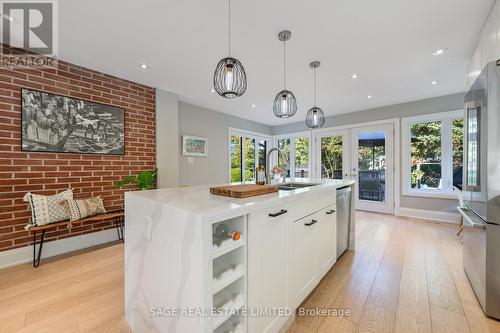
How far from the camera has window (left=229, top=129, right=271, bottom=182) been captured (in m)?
5.76

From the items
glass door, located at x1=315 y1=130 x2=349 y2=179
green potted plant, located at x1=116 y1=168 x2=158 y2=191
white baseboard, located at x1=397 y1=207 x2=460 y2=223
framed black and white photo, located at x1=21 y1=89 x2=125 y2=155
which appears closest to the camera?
framed black and white photo, located at x1=21 y1=89 x2=125 y2=155

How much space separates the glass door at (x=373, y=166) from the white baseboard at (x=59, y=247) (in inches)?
204

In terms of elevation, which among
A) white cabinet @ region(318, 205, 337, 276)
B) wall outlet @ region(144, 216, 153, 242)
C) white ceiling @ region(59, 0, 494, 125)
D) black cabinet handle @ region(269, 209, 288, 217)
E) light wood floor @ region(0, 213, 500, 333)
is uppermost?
white ceiling @ region(59, 0, 494, 125)

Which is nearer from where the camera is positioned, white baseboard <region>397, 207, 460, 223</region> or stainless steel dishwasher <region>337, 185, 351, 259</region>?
stainless steel dishwasher <region>337, 185, 351, 259</region>

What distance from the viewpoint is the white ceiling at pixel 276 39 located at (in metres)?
1.83

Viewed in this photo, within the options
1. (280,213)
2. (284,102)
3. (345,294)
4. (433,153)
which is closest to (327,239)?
(345,294)

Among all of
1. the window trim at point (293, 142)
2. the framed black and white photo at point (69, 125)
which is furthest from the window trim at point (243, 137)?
the framed black and white photo at point (69, 125)

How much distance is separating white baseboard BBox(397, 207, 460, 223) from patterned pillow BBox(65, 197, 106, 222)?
5.59 meters

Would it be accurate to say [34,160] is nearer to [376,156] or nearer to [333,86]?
[333,86]

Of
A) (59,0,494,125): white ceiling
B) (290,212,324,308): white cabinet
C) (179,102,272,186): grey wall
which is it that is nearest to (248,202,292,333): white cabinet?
(290,212,324,308): white cabinet

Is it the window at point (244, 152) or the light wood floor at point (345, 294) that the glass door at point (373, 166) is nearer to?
the light wood floor at point (345, 294)

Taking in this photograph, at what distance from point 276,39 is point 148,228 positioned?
7.20 ft

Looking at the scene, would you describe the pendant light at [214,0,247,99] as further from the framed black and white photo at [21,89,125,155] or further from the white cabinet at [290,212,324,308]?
the framed black and white photo at [21,89,125,155]

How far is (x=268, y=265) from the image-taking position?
4.01ft
